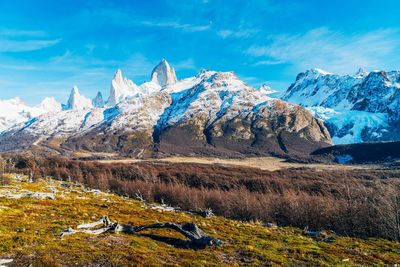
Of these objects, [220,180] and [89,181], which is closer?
[89,181]

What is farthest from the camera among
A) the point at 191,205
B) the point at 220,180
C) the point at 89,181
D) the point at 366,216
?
the point at 220,180

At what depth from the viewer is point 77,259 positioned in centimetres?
2561

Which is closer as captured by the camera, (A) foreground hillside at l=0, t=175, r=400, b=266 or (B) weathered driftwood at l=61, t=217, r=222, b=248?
(A) foreground hillside at l=0, t=175, r=400, b=266

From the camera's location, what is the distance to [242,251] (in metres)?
33.1

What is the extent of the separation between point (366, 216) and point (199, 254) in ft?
178

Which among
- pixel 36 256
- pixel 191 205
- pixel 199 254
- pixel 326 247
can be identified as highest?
pixel 36 256

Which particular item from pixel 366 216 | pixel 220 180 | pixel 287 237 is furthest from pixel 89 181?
pixel 287 237

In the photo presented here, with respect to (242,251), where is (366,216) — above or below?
below

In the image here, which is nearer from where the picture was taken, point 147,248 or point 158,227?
point 147,248

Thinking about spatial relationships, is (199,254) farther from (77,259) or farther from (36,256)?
(36,256)

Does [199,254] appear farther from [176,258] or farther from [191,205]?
[191,205]

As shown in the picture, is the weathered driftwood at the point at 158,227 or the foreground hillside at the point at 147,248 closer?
the foreground hillside at the point at 147,248

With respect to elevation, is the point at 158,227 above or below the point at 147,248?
below

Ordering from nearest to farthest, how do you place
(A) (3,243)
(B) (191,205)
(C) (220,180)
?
1. (A) (3,243)
2. (B) (191,205)
3. (C) (220,180)
